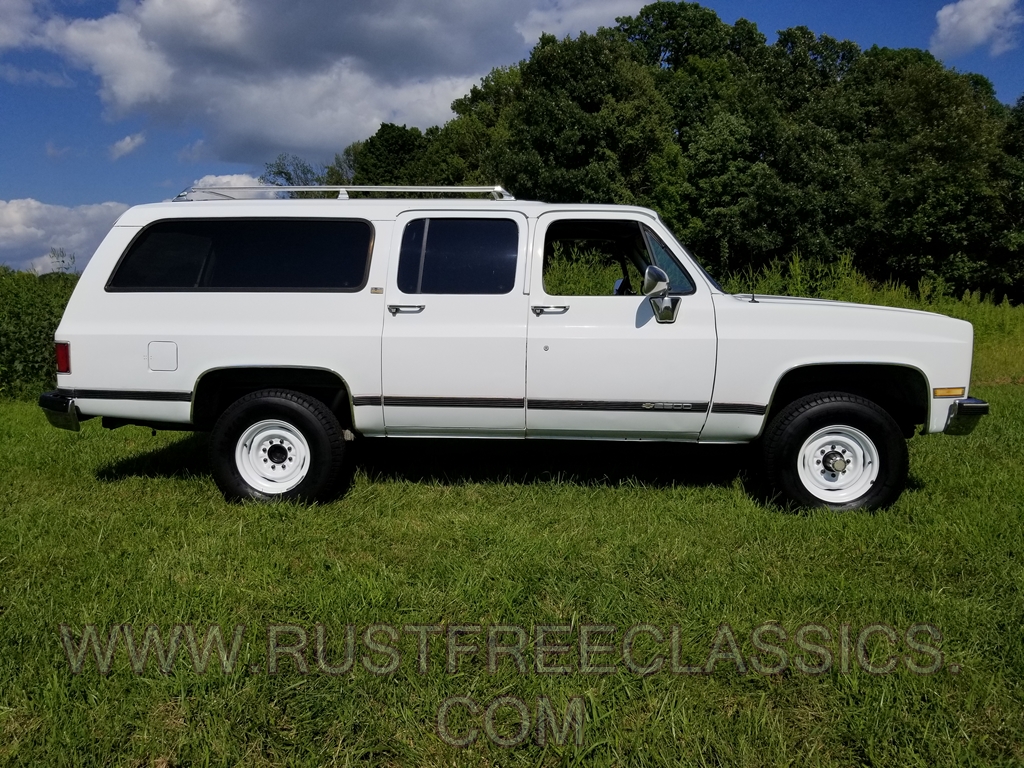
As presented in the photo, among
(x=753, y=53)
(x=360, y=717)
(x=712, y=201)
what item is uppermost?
(x=753, y=53)

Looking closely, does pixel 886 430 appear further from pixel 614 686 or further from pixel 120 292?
pixel 120 292

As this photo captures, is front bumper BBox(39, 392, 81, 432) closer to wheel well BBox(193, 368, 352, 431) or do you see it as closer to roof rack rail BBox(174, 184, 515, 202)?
wheel well BBox(193, 368, 352, 431)

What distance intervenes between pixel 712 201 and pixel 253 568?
994 inches

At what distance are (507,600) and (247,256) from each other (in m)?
2.98

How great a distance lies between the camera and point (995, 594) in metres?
3.39

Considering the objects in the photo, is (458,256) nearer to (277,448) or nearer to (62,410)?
(277,448)

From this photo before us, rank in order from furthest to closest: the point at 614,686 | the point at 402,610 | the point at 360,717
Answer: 1. the point at 402,610
2. the point at 614,686
3. the point at 360,717

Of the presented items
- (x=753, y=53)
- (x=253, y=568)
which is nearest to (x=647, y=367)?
(x=253, y=568)

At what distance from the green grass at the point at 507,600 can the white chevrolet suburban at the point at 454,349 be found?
527 millimetres

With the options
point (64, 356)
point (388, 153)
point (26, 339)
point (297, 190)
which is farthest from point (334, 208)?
point (388, 153)

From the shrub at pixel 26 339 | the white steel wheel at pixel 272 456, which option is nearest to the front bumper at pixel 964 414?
the white steel wheel at pixel 272 456

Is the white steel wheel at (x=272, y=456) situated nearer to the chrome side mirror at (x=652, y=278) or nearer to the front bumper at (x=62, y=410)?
the front bumper at (x=62, y=410)

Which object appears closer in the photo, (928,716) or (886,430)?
(928,716)

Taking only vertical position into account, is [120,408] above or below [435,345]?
below
